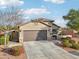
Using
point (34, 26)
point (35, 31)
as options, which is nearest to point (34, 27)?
point (34, 26)

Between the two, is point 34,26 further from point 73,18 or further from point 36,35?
point 73,18

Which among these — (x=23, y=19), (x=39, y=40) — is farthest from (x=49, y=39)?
(x=23, y=19)

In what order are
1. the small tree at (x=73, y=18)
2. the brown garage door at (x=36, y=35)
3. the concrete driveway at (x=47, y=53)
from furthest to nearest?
the brown garage door at (x=36, y=35), the small tree at (x=73, y=18), the concrete driveway at (x=47, y=53)

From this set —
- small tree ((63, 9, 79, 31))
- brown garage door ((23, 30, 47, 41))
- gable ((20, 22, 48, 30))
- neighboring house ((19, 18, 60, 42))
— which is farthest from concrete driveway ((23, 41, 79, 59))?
small tree ((63, 9, 79, 31))

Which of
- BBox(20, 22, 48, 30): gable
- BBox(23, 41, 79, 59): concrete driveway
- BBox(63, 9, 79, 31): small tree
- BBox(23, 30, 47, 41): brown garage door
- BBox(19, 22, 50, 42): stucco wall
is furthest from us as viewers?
BBox(23, 30, 47, 41): brown garage door

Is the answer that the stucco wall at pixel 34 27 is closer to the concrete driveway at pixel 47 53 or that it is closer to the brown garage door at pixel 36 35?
the brown garage door at pixel 36 35

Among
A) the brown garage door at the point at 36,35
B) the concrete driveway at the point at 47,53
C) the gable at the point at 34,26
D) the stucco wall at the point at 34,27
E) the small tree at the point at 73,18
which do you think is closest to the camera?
the concrete driveway at the point at 47,53

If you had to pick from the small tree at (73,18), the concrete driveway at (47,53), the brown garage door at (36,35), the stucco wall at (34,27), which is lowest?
the concrete driveway at (47,53)

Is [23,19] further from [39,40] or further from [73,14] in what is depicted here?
[73,14]

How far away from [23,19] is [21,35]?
44.5 ft

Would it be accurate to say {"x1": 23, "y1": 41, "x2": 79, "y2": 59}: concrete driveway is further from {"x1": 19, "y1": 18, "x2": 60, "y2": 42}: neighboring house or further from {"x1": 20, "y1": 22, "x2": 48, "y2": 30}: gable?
{"x1": 20, "y1": 22, "x2": 48, "y2": 30}: gable

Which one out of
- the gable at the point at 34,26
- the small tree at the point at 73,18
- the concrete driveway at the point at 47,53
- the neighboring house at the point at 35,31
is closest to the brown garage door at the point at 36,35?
the neighboring house at the point at 35,31

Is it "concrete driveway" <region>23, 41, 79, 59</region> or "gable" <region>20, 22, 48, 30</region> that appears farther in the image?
"gable" <region>20, 22, 48, 30</region>

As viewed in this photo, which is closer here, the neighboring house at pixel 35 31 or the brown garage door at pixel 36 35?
the neighboring house at pixel 35 31
